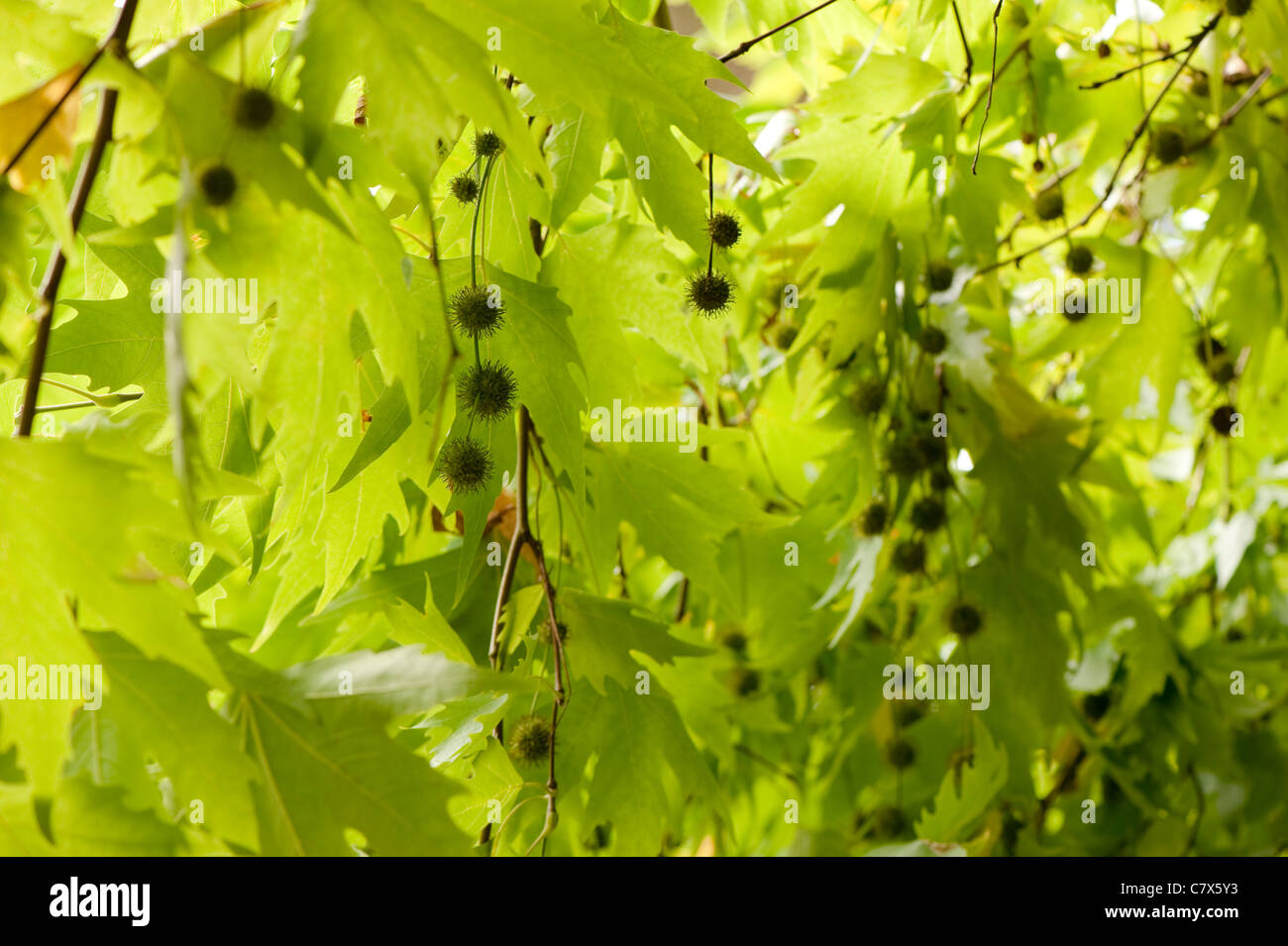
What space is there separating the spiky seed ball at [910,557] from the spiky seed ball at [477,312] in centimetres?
65

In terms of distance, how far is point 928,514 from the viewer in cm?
123

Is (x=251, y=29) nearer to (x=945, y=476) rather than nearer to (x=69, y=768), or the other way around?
(x=69, y=768)

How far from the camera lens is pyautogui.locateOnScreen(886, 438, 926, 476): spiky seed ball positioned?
1.18m

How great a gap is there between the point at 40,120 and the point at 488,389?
0.36m

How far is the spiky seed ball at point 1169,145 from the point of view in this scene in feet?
3.98

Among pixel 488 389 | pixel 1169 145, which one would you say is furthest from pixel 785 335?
pixel 488 389

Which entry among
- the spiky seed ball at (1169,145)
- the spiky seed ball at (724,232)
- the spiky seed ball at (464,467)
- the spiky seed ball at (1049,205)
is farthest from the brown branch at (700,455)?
the spiky seed ball at (1169,145)

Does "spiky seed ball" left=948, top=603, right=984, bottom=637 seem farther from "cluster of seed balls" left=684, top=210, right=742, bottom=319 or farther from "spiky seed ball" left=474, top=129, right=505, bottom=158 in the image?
"spiky seed ball" left=474, top=129, right=505, bottom=158

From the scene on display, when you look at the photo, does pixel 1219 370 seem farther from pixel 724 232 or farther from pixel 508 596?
pixel 508 596

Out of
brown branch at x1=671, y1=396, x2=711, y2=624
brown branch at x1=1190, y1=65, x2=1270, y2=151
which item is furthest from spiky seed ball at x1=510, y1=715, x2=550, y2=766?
brown branch at x1=1190, y1=65, x2=1270, y2=151

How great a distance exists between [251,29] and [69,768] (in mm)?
414

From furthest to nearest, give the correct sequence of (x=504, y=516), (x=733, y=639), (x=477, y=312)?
(x=733, y=639) < (x=504, y=516) < (x=477, y=312)

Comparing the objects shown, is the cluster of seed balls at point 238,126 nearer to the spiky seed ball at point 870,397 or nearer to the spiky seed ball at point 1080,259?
the spiky seed ball at point 870,397

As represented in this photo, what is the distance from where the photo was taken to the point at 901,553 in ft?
4.07
